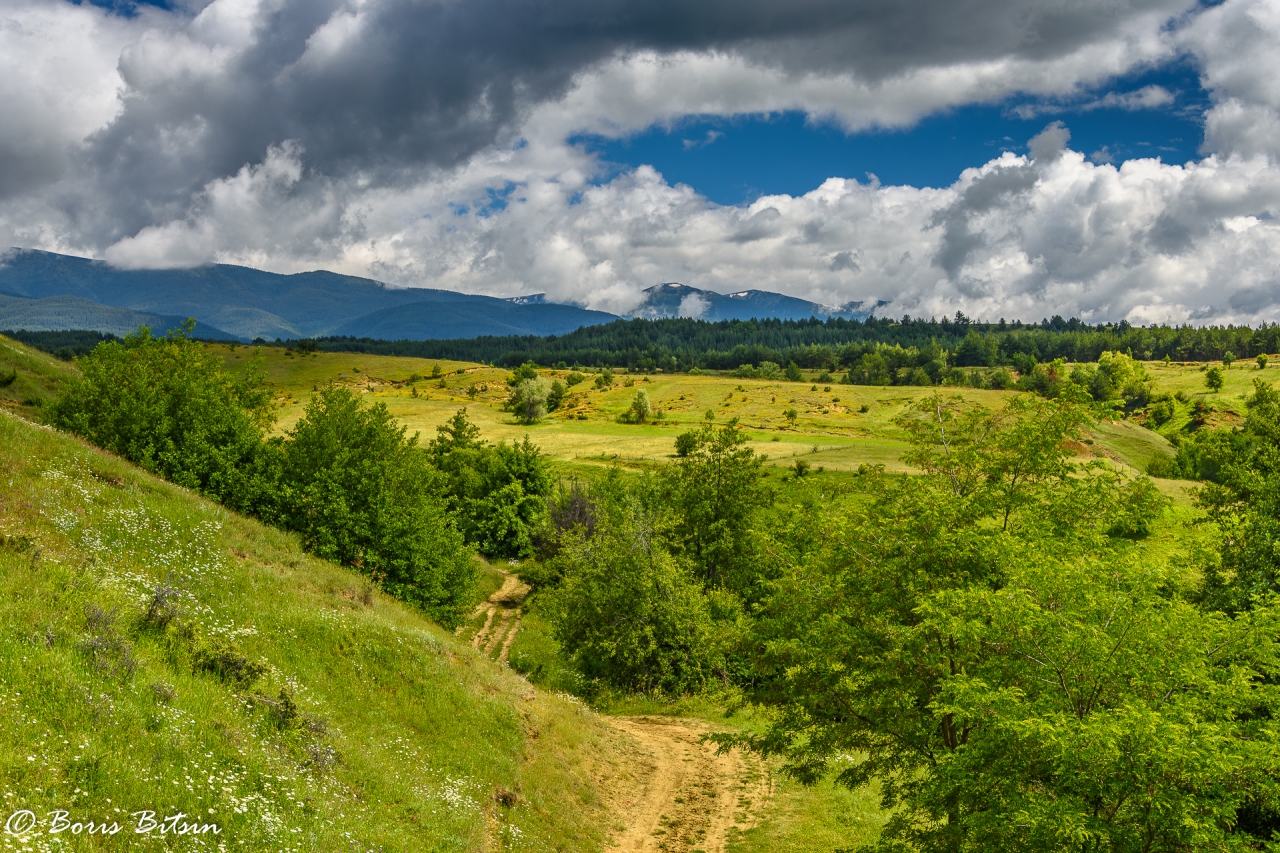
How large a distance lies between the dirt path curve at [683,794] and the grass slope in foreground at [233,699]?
1.17 meters

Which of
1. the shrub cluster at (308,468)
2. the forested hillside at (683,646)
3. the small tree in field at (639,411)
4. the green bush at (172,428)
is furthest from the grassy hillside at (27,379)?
the small tree in field at (639,411)

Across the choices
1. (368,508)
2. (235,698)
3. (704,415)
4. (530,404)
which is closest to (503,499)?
(368,508)

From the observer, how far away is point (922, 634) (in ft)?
47.7

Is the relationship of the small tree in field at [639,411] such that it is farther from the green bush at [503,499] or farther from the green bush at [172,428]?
the green bush at [172,428]

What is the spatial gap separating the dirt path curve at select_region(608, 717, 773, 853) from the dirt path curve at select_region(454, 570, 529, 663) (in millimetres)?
17593

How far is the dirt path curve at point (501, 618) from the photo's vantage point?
46.7 metres

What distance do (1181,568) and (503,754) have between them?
54.9 ft

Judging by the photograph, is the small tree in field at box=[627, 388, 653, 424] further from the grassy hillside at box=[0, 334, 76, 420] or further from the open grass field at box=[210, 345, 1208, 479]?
the grassy hillside at box=[0, 334, 76, 420]

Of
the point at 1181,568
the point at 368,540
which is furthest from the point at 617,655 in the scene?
the point at 1181,568

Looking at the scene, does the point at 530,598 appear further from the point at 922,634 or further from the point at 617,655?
the point at 922,634

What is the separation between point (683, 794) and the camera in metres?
22.4

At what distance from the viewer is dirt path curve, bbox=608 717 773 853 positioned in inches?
763

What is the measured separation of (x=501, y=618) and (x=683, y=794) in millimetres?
34439

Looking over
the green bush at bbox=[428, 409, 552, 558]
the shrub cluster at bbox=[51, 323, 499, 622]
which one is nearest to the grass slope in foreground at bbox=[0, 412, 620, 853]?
the shrub cluster at bbox=[51, 323, 499, 622]
